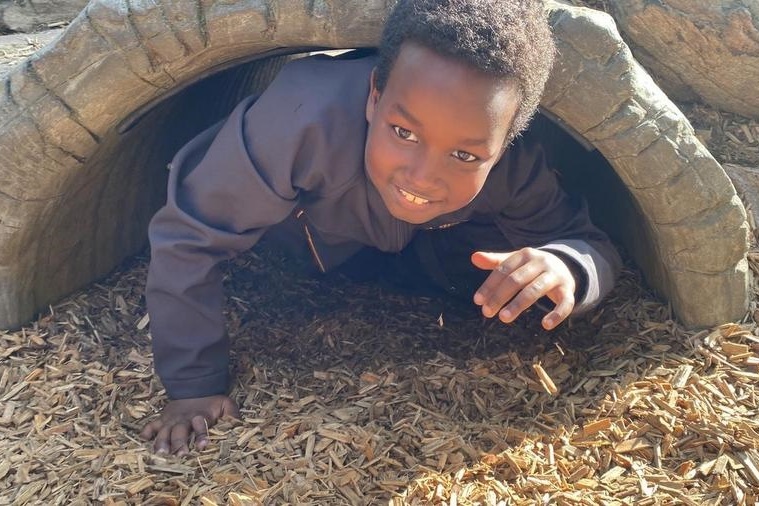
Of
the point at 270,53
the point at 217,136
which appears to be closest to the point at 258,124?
the point at 217,136

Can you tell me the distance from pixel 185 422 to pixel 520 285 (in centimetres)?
110

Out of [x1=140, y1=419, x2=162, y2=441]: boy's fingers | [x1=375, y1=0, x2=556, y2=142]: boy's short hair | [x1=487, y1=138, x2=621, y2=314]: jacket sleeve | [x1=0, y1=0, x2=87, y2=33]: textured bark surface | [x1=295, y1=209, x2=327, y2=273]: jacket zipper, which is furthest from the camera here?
[x1=0, y1=0, x2=87, y2=33]: textured bark surface

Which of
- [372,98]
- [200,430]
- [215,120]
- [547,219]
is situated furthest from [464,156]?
[215,120]

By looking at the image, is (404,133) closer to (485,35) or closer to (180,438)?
(485,35)

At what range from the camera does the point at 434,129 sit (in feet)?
7.56

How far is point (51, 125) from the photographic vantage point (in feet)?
8.98

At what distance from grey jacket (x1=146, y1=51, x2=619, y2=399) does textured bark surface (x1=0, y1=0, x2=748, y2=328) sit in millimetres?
174

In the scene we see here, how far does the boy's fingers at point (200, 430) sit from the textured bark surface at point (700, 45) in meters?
2.41

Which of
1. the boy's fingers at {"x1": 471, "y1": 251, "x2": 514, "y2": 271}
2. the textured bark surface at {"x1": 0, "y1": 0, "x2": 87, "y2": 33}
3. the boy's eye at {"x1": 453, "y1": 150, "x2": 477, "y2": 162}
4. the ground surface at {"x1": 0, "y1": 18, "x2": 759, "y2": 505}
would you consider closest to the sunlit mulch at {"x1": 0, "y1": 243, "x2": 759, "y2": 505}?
the ground surface at {"x1": 0, "y1": 18, "x2": 759, "y2": 505}

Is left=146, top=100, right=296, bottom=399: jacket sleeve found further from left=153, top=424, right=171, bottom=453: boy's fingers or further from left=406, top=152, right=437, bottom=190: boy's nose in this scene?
left=406, top=152, right=437, bottom=190: boy's nose

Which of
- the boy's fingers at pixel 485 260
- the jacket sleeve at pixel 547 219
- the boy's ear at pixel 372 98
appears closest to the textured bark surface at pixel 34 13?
the boy's ear at pixel 372 98

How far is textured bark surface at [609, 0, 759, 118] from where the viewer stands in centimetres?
361

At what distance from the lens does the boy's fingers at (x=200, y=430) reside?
259 cm

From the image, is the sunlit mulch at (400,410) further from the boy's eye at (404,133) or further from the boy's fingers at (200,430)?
the boy's eye at (404,133)
